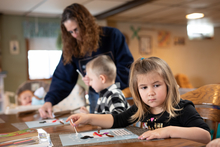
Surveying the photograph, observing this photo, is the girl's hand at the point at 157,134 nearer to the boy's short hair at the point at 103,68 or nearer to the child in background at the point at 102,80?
the child in background at the point at 102,80

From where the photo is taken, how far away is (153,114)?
109 cm

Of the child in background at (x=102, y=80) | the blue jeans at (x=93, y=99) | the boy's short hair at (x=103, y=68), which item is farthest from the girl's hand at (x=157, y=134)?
the blue jeans at (x=93, y=99)

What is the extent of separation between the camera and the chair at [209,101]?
106 cm

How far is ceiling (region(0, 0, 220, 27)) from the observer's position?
444 cm

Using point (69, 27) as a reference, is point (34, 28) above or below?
above

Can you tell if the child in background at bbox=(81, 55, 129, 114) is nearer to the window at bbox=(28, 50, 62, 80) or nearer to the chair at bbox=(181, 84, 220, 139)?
the chair at bbox=(181, 84, 220, 139)

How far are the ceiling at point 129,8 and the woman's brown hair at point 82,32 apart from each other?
2.81 meters

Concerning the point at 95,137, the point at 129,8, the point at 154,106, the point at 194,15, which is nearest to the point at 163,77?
the point at 154,106

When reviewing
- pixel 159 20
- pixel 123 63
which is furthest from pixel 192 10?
pixel 123 63

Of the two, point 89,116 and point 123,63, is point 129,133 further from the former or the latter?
point 123,63

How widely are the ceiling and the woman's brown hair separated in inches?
111

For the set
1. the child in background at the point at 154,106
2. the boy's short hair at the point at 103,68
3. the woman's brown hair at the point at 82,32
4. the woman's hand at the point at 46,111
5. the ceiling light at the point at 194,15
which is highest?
the ceiling light at the point at 194,15

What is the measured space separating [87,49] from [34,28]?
4309mm

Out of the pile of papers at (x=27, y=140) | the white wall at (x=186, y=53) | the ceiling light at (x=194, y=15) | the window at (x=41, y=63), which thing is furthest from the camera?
the window at (x=41, y=63)
